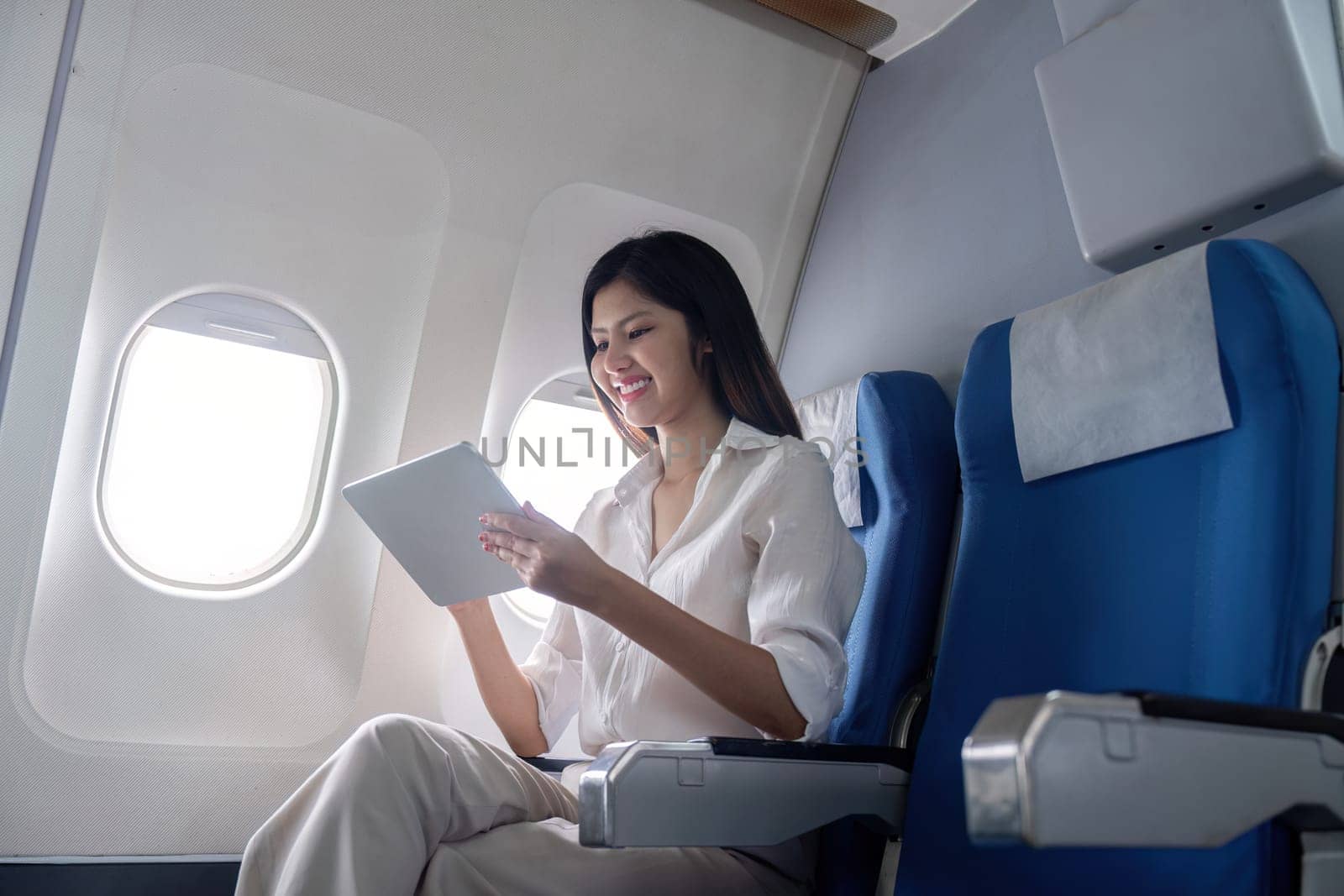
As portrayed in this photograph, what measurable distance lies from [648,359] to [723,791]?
0.94 meters

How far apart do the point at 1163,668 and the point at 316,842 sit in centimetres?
110

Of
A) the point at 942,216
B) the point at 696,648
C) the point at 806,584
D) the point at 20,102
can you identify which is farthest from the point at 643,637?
the point at 20,102

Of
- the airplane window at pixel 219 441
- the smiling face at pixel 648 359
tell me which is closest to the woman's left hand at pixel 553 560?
the smiling face at pixel 648 359

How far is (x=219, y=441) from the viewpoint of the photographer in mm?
2477

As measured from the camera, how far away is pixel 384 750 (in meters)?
1.33

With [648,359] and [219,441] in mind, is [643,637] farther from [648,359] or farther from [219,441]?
[219,441]

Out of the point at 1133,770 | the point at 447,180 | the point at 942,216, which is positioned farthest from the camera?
the point at 447,180

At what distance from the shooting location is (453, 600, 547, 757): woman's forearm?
198 cm

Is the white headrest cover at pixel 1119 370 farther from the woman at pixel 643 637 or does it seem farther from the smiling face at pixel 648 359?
the smiling face at pixel 648 359

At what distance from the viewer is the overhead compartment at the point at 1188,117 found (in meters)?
1.40

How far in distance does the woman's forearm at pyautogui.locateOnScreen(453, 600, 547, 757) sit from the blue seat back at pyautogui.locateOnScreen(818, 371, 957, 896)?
2.01ft

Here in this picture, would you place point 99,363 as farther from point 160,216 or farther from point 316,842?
point 316,842

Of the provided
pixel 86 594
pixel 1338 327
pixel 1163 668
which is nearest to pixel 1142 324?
pixel 1338 327

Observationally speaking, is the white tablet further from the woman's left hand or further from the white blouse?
the white blouse
